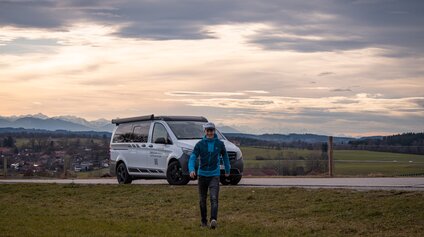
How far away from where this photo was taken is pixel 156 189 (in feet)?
67.3

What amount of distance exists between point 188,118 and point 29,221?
8605 millimetres

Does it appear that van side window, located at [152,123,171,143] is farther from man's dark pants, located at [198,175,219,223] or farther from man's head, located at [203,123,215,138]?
man's head, located at [203,123,215,138]

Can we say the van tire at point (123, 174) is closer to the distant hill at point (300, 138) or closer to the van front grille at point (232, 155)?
the van front grille at point (232, 155)

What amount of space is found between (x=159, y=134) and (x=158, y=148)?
0.45 m

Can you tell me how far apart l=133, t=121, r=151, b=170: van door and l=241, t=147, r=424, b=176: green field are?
16.7ft

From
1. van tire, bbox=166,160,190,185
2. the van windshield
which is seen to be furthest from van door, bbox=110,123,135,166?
van tire, bbox=166,160,190,185

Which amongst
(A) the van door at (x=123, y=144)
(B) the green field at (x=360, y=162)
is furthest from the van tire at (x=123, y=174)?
(B) the green field at (x=360, y=162)

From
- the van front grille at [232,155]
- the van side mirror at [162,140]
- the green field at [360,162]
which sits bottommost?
the green field at [360,162]

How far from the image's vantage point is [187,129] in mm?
22656

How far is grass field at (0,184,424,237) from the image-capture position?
44.4 ft

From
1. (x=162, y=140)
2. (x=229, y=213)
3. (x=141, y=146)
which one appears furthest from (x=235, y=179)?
(x=229, y=213)

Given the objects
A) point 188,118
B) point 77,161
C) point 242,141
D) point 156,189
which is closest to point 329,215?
point 156,189

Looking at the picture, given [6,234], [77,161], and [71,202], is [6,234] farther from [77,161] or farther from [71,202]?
[77,161]

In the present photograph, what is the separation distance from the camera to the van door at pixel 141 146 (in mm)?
23281
